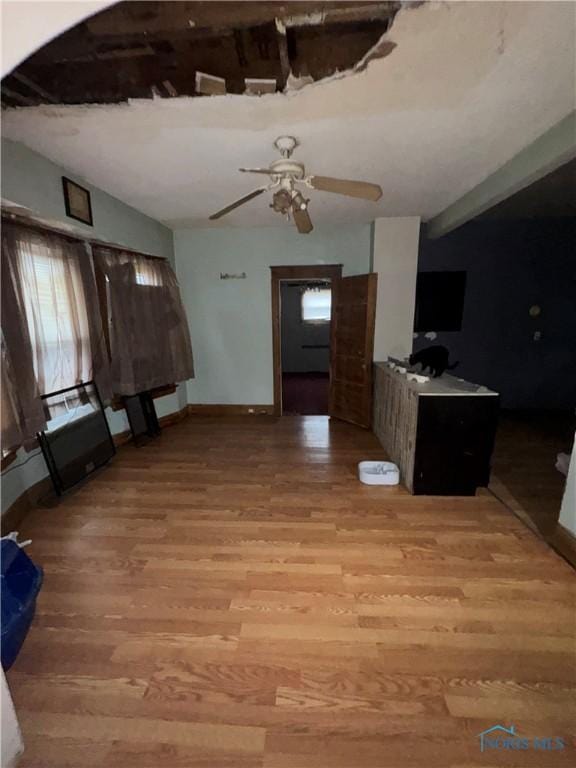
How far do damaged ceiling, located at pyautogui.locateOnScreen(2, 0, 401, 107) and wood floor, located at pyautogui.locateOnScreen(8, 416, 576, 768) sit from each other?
252 cm

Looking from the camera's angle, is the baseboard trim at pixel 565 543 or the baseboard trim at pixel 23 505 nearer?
the baseboard trim at pixel 565 543

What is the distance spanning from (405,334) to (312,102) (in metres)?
2.84

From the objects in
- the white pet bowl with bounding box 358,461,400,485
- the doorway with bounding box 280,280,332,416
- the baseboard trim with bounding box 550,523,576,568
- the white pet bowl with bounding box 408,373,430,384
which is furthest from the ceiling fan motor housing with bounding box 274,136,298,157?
the doorway with bounding box 280,280,332,416

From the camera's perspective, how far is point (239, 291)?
4445mm

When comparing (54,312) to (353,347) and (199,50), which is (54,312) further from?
(353,347)

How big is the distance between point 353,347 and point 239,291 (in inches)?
69.7

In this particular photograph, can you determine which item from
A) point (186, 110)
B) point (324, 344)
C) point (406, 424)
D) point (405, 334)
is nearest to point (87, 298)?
point (186, 110)

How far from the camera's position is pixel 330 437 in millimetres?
3805

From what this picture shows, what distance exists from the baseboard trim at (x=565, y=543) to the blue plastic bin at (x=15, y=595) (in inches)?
109

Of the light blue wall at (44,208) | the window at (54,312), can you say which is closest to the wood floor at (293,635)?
the light blue wall at (44,208)

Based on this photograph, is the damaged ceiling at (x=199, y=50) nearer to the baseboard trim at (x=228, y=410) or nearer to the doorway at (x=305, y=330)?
the baseboard trim at (x=228, y=410)

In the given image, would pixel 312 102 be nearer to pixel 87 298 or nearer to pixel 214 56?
pixel 214 56

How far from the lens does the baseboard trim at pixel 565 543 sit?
6.04 ft

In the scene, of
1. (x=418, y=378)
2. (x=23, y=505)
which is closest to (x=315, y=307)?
(x=418, y=378)
